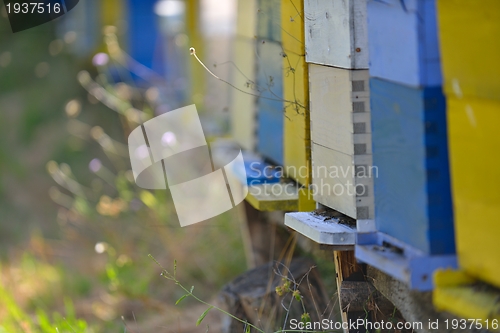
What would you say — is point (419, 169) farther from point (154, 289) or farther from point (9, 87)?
point (9, 87)

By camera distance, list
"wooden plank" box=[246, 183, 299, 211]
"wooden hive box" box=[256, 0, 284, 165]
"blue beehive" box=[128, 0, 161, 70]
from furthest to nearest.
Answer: "blue beehive" box=[128, 0, 161, 70], "wooden hive box" box=[256, 0, 284, 165], "wooden plank" box=[246, 183, 299, 211]

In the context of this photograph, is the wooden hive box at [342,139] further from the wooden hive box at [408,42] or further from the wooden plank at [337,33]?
the wooden hive box at [408,42]

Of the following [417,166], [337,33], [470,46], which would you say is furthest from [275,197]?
[470,46]

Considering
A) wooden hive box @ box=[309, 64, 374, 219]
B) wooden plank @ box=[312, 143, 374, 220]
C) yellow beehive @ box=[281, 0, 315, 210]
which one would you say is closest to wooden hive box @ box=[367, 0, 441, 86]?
wooden hive box @ box=[309, 64, 374, 219]

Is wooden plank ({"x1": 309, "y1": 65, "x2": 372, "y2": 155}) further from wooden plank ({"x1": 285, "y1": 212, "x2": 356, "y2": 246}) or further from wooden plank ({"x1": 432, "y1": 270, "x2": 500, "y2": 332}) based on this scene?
wooden plank ({"x1": 432, "y1": 270, "x2": 500, "y2": 332})

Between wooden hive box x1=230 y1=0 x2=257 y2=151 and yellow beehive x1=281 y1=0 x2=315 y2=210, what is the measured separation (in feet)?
1.91

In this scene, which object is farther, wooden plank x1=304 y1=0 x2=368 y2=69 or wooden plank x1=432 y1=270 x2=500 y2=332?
wooden plank x1=304 y1=0 x2=368 y2=69

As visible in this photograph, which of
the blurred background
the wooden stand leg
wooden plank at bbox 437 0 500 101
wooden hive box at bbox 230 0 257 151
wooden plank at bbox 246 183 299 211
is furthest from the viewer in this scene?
the blurred background

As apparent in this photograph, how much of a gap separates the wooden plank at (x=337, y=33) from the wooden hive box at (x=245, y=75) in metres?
1.02

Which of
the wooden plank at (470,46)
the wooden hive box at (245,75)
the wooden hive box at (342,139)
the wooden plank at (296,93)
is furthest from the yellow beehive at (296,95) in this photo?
the wooden plank at (470,46)

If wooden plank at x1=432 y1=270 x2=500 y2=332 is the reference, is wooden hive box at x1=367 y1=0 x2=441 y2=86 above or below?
above

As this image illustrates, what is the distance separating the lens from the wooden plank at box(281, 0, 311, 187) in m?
2.37

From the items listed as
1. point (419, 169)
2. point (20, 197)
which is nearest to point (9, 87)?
point (20, 197)

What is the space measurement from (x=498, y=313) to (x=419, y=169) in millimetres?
427
